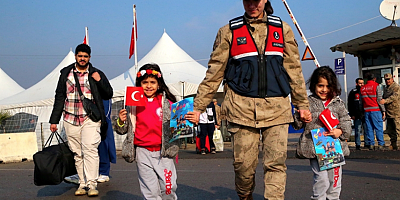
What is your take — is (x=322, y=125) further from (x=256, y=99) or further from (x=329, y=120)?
(x=256, y=99)

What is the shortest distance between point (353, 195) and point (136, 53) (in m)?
16.6

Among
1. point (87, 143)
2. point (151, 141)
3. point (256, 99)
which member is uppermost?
point (256, 99)

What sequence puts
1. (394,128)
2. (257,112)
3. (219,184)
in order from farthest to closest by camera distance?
(394,128) < (219,184) < (257,112)

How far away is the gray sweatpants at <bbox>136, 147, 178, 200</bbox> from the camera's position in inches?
172

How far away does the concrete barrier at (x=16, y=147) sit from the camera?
12922mm

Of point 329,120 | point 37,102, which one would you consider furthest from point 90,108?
point 37,102

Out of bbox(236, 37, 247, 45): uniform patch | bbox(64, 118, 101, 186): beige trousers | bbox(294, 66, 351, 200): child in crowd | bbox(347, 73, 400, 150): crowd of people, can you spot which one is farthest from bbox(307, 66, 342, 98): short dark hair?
bbox(347, 73, 400, 150): crowd of people

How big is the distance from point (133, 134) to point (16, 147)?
9.89 metres

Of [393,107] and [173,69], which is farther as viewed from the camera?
[173,69]

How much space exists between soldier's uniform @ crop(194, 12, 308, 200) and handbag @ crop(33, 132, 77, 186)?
2.72 meters

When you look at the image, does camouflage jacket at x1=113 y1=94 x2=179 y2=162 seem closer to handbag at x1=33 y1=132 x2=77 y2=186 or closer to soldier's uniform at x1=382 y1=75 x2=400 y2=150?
handbag at x1=33 y1=132 x2=77 y2=186

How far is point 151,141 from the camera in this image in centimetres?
448

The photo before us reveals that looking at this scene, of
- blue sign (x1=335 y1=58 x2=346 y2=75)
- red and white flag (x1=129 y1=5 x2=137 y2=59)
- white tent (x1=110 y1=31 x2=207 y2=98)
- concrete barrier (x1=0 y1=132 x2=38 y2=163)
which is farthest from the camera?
red and white flag (x1=129 y1=5 x2=137 y2=59)

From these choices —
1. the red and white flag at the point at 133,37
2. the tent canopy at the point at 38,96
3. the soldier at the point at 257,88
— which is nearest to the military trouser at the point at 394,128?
the soldier at the point at 257,88
